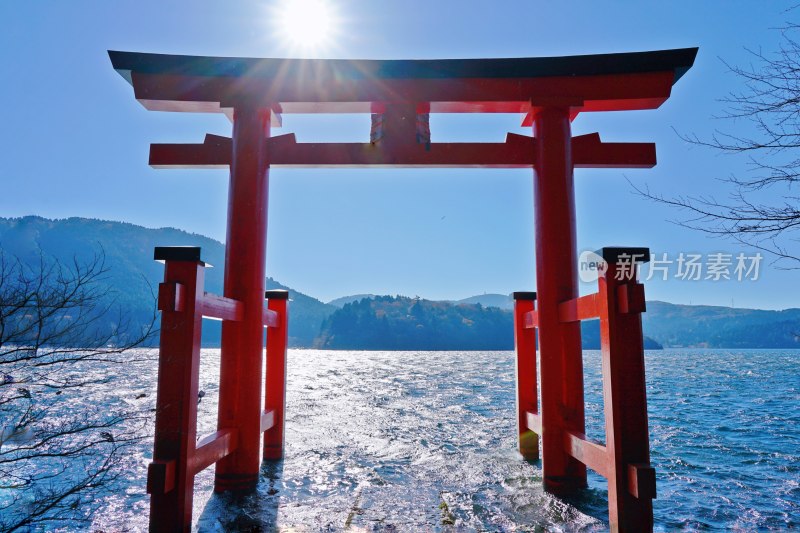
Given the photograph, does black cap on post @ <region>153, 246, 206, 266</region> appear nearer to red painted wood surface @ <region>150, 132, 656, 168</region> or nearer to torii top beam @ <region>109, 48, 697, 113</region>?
red painted wood surface @ <region>150, 132, 656, 168</region>

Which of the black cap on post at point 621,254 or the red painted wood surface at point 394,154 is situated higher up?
the red painted wood surface at point 394,154

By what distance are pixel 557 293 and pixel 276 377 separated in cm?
371

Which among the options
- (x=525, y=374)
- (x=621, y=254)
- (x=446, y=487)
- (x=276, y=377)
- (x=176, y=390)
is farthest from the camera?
(x=525, y=374)

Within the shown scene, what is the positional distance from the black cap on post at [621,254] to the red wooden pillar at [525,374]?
9.74 feet

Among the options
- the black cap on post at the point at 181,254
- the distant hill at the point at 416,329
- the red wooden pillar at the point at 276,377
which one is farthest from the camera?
the distant hill at the point at 416,329

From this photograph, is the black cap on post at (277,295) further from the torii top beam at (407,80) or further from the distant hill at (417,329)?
the distant hill at (417,329)

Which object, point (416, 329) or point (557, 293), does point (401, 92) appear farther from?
point (416, 329)

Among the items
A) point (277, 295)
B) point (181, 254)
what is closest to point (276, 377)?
point (277, 295)

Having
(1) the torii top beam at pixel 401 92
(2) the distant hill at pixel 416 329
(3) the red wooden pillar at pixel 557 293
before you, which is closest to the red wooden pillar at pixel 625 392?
(3) the red wooden pillar at pixel 557 293

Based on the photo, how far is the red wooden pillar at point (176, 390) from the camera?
131 inches

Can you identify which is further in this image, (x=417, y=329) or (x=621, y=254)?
(x=417, y=329)

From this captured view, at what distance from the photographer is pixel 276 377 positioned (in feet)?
20.5

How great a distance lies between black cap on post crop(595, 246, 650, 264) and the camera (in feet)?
10.4

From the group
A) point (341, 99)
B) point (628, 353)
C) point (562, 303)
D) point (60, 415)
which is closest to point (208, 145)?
point (341, 99)
